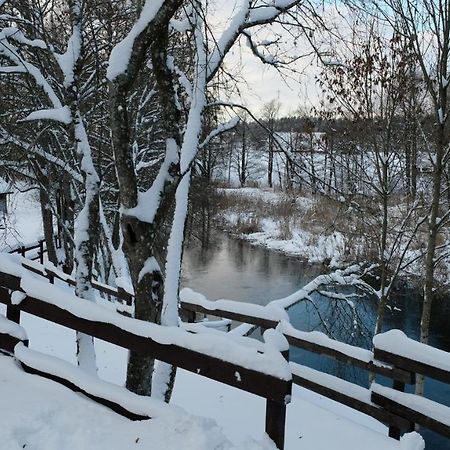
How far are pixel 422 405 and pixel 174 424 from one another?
7.67 feet

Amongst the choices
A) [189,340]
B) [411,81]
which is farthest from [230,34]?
[411,81]

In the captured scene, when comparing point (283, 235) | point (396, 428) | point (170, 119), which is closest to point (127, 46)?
point (170, 119)

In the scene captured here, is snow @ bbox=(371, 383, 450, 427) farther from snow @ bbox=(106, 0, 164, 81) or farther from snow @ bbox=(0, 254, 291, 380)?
snow @ bbox=(106, 0, 164, 81)

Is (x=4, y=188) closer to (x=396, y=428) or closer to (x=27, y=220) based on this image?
(x=396, y=428)

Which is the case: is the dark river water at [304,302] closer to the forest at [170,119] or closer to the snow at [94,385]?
the forest at [170,119]

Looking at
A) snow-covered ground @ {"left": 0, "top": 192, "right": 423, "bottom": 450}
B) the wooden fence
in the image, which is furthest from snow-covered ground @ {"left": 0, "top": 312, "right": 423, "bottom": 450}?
the wooden fence

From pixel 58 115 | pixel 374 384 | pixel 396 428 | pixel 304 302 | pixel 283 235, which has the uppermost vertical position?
pixel 58 115

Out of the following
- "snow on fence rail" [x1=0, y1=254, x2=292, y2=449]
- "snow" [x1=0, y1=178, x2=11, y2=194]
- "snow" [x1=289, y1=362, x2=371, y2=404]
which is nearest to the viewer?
"snow on fence rail" [x1=0, y1=254, x2=292, y2=449]

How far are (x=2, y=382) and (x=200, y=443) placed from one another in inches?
72.1

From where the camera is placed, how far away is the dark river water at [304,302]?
38.7 feet

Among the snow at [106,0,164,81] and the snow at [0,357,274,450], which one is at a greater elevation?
the snow at [106,0,164,81]

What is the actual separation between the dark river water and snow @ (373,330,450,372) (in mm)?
5585

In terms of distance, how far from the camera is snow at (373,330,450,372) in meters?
3.96

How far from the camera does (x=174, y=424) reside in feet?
10.1
